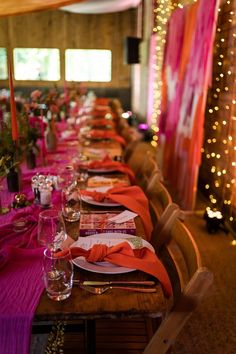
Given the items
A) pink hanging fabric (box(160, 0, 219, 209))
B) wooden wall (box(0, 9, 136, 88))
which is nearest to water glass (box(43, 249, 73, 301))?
pink hanging fabric (box(160, 0, 219, 209))

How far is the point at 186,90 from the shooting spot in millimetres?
3703

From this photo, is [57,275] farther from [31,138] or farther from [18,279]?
[31,138]

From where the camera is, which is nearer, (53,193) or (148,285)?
(148,285)

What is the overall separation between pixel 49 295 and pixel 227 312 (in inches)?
56.5

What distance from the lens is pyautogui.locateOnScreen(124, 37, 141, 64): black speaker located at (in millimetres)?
8227

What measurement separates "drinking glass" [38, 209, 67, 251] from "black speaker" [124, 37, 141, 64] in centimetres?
756

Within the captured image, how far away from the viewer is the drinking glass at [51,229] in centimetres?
129

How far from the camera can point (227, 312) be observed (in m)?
2.12

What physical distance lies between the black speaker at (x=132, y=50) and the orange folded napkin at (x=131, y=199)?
704cm

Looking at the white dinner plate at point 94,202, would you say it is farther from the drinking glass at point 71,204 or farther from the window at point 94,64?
the window at point 94,64

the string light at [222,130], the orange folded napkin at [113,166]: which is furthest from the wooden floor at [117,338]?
the string light at [222,130]

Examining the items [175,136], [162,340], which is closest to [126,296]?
[162,340]

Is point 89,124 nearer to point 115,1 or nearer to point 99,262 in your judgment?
point 99,262

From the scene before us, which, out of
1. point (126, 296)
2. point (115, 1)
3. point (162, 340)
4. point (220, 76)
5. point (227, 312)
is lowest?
point (227, 312)
